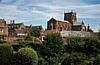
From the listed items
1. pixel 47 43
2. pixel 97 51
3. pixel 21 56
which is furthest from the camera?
pixel 47 43

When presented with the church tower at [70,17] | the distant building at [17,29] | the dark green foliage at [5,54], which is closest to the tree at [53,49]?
Answer: the dark green foliage at [5,54]

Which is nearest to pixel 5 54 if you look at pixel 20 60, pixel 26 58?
pixel 20 60

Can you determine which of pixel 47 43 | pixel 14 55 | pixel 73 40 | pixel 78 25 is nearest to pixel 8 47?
pixel 14 55

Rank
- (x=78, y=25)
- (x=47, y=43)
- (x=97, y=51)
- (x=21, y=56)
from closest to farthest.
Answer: (x=21, y=56)
(x=97, y=51)
(x=47, y=43)
(x=78, y=25)

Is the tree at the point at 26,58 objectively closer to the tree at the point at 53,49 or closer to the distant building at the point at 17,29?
the tree at the point at 53,49

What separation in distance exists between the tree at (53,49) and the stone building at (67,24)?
2015 inches

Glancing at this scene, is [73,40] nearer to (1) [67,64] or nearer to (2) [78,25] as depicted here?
(1) [67,64]

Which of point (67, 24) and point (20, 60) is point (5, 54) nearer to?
point (20, 60)

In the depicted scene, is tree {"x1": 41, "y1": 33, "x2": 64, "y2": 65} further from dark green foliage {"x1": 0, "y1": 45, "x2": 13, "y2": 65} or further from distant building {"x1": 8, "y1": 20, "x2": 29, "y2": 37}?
distant building {"x1": 8, "y1": 20, "x2": 29, "y2": 37}

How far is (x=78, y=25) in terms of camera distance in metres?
93.9

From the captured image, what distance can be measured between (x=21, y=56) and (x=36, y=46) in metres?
6.05

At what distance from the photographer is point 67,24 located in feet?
315

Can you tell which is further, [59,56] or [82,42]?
[82,42]

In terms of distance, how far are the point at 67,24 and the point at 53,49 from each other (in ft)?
202
